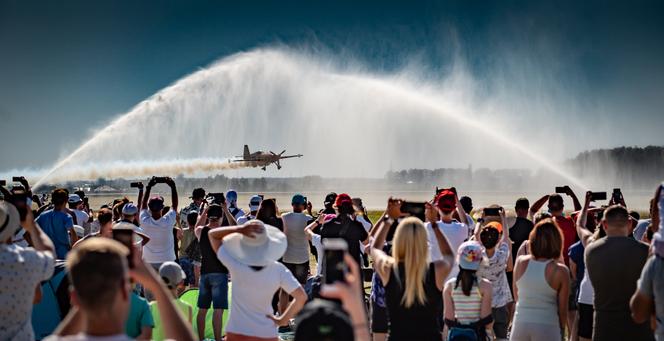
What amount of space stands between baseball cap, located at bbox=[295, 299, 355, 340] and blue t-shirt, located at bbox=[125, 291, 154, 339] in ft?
8.20

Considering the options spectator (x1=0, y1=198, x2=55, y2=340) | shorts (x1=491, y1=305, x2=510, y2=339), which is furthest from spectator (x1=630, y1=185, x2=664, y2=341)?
spectator (x1=0, y1=198, x2=55, y2=340)

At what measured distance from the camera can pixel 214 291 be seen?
30.6 ft

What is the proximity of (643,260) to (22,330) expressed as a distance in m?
5.41

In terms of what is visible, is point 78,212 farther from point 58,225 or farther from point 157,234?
point 157,234

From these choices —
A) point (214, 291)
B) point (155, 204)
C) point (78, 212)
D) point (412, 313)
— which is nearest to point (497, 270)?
point (412, 313)

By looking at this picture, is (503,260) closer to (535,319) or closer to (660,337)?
(535,319)

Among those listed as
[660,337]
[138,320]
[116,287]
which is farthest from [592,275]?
[116,287]

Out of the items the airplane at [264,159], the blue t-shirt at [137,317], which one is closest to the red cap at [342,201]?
the blue t-shirt at [137,317]

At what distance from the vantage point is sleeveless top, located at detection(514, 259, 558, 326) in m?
5.94

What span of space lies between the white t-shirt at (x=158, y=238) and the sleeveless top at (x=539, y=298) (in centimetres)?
630

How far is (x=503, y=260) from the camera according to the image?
24.7 ft

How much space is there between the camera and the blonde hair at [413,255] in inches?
189

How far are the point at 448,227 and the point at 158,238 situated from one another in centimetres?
499

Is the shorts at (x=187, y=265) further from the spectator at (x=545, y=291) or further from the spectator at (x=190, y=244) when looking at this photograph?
the spectator at (x=545, y=291)
